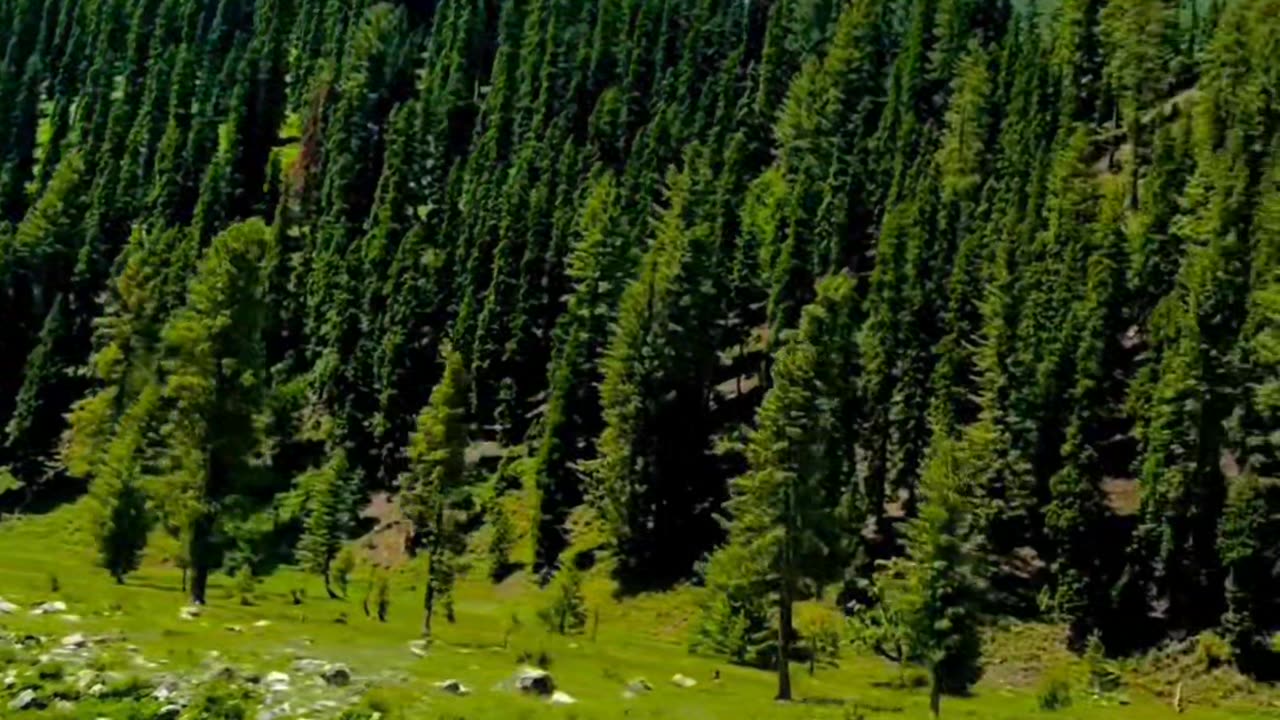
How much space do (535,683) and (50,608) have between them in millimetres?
18530

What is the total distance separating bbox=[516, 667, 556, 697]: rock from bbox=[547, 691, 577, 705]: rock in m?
0.37

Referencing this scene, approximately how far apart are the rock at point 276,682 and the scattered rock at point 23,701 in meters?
6.01

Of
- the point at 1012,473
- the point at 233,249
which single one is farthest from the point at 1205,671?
the point at 233,249

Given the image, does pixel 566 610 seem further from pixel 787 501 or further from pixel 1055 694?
pixel 787 501

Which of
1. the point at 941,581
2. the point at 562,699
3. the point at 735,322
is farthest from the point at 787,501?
the point at 735,322

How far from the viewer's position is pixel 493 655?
5319 cm

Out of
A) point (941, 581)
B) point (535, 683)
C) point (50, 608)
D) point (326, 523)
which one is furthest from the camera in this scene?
point (326, 523)

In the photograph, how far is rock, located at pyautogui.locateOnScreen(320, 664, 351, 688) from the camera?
38.9 m

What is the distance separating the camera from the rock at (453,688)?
131 feet

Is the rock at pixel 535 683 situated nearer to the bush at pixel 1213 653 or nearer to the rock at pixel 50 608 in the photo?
the rock at pixel 50 608

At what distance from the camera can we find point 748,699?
55812 millimetres

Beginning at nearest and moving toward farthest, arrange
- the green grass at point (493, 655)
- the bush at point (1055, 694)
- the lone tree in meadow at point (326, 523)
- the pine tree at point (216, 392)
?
the green grass at point (493, 655) < the pine tree at point (216, 392) < the bush at point (1055, 694) < the lone tree in meadow at point (326, 523)

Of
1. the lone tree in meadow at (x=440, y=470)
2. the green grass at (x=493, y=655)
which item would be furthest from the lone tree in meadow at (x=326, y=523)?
the lone tree in meadow at (x=440, y=470)

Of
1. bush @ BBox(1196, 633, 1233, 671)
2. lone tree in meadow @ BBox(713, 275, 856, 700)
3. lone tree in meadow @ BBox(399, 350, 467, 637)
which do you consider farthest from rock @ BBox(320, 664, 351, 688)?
bush @ BBox(1196, 633, 1233, 671)
